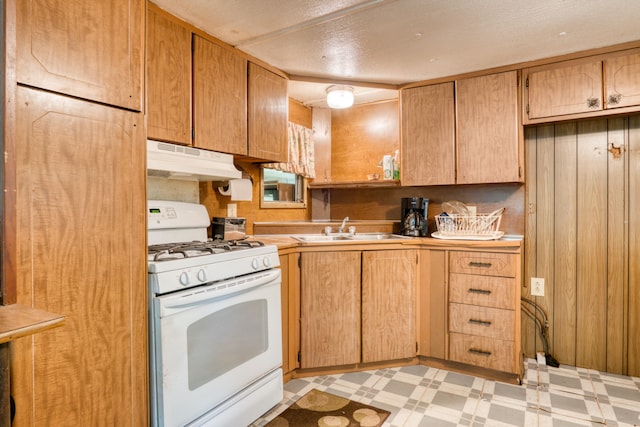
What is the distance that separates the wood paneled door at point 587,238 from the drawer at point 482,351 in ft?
1.75

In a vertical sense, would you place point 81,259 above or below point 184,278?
above

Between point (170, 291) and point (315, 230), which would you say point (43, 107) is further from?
point (315, 230)

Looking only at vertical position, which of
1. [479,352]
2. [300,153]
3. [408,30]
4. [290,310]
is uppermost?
[408,30]

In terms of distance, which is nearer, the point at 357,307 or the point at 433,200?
the point at 357,307

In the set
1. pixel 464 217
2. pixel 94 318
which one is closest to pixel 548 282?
pixel 464 217

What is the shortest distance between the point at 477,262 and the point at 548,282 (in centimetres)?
69

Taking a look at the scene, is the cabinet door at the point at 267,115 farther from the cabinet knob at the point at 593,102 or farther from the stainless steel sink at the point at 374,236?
the cabinet knob at the point at 593,102

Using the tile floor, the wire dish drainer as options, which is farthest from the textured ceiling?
the tile floor

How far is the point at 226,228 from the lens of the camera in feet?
7.76

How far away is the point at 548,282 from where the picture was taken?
103 inches

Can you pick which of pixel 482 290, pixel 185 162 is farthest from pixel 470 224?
pixel 185 162

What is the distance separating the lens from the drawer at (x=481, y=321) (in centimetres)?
230

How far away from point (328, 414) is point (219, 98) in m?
1.83

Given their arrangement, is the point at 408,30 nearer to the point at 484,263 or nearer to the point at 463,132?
the point at 463,132
